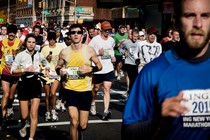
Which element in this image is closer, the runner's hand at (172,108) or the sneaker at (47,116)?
the runner's hand at (172,108)

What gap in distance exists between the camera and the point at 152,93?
196 centimetres

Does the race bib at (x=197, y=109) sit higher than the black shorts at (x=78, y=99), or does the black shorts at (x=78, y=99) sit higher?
the race bib at (x=197, y=109)

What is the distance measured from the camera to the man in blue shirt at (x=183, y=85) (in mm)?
1855

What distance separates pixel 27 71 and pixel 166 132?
5.09 metres

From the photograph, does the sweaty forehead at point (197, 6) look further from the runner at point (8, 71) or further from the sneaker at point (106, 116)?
the sneaker at point (106, 116)

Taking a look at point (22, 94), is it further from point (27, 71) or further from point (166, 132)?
point (166, 132)

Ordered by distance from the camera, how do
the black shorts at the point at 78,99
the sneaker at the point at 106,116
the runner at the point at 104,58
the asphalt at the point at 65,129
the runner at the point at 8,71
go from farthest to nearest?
the runner at the point at 104,58
the sneaker at the point at 106,116
the runner at the point at 8,71
the asphalt at the point at 65,129
the black shorts at the point at 78,99

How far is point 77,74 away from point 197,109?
4.28 m

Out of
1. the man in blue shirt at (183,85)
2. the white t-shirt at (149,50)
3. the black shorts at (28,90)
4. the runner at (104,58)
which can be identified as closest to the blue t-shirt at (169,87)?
the man in blue shirt at (183,85)

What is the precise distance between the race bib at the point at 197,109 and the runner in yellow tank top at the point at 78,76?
3.98 metres

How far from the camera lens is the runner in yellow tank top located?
5879mm

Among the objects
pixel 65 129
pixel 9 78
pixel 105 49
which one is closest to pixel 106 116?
pixel 65 129

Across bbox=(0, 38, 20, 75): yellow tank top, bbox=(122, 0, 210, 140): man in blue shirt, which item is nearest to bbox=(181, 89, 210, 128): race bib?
bbox=(122, 0, 210, 140): man in blue shirt

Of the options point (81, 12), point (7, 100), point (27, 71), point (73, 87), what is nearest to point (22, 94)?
point (27, 71)
